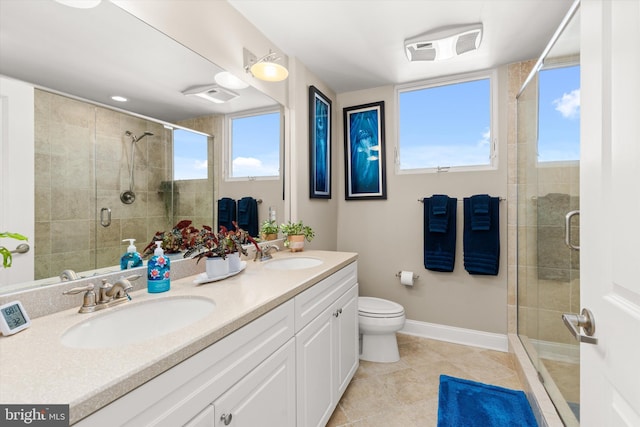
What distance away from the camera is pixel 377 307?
2.34 meters

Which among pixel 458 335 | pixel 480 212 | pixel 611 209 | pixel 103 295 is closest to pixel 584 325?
pixel 611 209

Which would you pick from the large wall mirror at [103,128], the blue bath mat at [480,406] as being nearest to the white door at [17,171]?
the large wall mirror at [103,128]

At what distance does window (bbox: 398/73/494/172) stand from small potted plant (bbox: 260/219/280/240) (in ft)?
4.62

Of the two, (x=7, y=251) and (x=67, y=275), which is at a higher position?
(x=7, y=251)

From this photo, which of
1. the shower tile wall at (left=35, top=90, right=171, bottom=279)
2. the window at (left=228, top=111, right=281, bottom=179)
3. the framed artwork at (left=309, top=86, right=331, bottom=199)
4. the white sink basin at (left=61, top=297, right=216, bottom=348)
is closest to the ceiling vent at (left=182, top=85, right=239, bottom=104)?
the window at (left=228, top=111, right=281, bottom=179)

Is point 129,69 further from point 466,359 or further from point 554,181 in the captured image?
point 466,359

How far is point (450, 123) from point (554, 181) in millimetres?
1070

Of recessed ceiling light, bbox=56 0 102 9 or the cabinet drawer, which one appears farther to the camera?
the cabinet drawer

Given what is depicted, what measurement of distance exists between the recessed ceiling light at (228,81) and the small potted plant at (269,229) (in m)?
0.93

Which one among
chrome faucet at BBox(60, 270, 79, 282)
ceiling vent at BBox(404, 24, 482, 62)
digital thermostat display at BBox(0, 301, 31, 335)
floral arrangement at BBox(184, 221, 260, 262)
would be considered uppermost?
ceiling vent at BBox(404, 24, 482, 62)

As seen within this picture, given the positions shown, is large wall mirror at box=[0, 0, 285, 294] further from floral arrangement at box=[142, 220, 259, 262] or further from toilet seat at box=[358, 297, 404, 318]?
toilet seat at box=[358, 297, 404, 318]

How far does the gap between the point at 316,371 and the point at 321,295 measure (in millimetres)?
365

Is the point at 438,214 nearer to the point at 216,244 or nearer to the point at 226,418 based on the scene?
the point at 216,244

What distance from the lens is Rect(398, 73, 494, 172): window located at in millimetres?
2551
